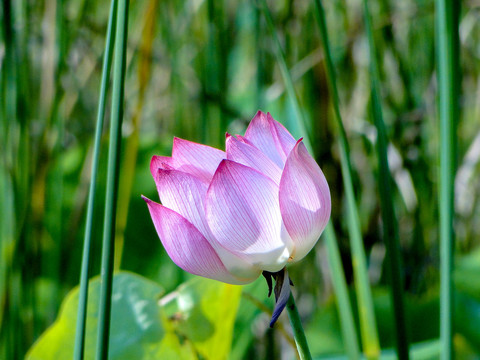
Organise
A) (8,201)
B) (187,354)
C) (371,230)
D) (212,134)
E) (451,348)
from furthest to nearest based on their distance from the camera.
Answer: (371,230), (212,134), (8,201), (187,354), (451,348)

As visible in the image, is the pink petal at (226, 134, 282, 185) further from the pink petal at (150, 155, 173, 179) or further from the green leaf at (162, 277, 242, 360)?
the green leaf at (162, 277, 242, 360)

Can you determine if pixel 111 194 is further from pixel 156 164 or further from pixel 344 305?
pixel 344 305

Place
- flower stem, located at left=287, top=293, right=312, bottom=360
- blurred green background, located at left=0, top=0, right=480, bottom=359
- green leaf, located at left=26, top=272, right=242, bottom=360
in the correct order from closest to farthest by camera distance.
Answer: flower stem, located at left=287, top=293, right=312, bottom=360, green leaf, located at left=26, top=272, right=242, bottom=360, blurred green background, located at left=0, top=0, right=480, bottom=359

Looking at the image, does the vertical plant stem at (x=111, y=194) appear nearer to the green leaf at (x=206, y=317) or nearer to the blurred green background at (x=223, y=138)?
the green leaf at (x=206, y=317)

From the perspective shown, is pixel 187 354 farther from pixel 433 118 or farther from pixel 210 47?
pixel 433 118

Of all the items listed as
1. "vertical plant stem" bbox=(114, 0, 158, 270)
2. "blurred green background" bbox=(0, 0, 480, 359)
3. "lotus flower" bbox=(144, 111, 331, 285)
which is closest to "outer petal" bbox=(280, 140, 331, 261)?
"lotus flower" bbox=(144, 111, 331, 285)

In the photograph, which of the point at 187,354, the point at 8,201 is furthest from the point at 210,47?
the point at 187,354

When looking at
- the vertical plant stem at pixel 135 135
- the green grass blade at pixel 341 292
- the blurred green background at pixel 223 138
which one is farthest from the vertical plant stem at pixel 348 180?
the vertical plant stem at pixel 135 135
